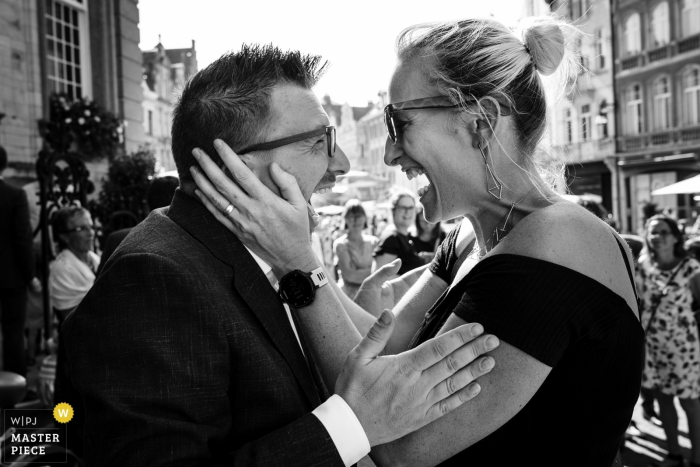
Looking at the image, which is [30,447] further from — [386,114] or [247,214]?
[386,114]

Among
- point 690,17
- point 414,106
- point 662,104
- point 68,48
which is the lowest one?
point 414,106

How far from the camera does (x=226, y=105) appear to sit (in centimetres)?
167

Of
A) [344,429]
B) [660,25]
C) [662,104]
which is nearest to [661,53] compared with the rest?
[660,25]

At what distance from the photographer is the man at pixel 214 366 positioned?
50.1 inches

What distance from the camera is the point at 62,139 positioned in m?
9.76

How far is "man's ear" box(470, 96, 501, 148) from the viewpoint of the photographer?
1677 millimetres

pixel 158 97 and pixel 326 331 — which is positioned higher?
pixel 158 97

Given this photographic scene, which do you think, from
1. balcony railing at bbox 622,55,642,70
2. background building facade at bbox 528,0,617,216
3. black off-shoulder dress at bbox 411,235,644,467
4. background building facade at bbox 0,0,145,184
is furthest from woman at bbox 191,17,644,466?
balcony railing at bbox 622,55,642,70

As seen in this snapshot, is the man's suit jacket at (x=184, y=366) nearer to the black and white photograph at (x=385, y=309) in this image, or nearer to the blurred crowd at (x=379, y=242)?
the black and white photograph at (x=385, y=309)

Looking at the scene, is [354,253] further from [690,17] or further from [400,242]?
[690,17]

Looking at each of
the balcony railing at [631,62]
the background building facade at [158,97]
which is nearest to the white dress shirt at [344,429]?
the balcony railing at [631,62]

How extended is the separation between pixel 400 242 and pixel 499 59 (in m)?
5.07

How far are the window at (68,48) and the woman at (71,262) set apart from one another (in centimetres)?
546

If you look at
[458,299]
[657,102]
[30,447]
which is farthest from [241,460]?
[657,102]
